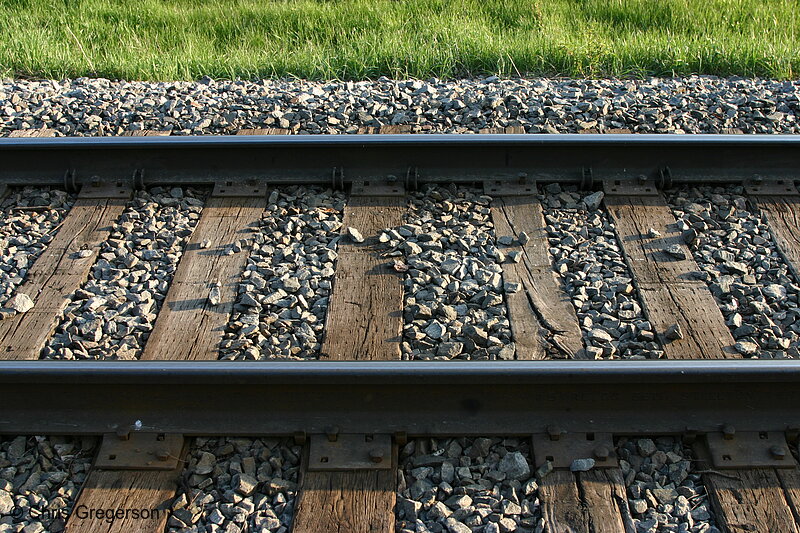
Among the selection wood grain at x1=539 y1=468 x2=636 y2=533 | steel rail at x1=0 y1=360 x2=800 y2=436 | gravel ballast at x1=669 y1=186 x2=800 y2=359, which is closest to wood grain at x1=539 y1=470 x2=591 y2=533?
wood grain at x1=539 y1=468 x2=636 y2=533

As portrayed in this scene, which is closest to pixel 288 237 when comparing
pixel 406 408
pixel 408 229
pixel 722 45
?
pixel 408 229

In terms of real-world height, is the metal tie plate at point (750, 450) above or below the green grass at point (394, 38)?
above

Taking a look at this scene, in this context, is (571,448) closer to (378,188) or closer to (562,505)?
(562,505)

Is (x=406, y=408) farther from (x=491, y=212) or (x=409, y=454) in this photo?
(x=491, y=212)

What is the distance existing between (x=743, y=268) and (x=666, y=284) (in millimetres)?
421

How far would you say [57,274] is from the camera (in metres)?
4.11

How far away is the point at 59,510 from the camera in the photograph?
289 centimetres

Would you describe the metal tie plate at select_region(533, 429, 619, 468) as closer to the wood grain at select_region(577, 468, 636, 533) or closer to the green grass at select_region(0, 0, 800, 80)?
the wood grain at select_region(577, 468, 636, 533)

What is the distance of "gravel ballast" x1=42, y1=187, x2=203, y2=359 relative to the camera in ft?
11.9

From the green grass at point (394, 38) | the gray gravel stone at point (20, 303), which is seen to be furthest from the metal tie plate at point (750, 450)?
the green grass at point (394, 38)

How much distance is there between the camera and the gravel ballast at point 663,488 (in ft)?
9.18

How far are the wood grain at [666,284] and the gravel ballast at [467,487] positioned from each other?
0.94 metres

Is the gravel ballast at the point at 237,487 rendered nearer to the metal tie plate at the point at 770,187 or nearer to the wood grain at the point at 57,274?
the wood grain at the point at 57,274

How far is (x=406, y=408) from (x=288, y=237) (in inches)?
59.0
